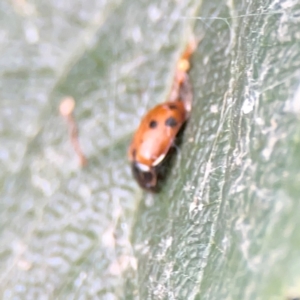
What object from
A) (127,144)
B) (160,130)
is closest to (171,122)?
(160,130)

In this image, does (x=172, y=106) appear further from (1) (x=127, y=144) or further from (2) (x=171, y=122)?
Answer: (1) (x=127, y=144)

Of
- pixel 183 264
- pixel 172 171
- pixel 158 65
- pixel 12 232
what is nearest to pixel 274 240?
pixel 183 264

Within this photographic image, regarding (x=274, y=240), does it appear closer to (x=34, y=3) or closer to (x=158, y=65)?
(x=158, y=65)

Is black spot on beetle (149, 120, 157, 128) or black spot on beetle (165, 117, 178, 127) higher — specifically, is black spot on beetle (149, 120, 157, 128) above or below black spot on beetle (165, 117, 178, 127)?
below

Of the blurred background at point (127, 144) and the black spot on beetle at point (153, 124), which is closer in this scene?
the blurred background at point (127, 144)

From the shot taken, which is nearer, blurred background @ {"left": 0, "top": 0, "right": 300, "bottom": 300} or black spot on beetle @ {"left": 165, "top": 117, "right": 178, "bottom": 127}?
blurred background @ {"left": 0, "top": 0, "right": 300, "bottom": 300}
